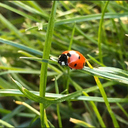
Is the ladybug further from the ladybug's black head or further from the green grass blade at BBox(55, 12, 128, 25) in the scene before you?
the green grass blade at BBox(55, 12, 128, 25)

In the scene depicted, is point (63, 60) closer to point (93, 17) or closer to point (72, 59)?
point (72, 59)

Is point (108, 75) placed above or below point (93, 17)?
below

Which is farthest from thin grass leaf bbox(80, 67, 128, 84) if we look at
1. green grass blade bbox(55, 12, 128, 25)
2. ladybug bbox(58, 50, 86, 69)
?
green grass blade bbox(55, 12, 128, 25)

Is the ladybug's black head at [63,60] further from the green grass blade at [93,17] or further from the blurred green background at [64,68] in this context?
the green grass blade at [93,17]

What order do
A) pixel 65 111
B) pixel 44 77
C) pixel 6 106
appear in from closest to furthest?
pixel 44 77
pixel 65 111
pixel 6 106

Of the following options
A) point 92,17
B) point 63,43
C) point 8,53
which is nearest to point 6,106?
point 8,53

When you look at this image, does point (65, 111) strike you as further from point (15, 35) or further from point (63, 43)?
point (15, 35)

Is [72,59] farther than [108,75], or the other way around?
[72,59]

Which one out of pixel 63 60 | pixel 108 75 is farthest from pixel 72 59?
pixel 108 75
